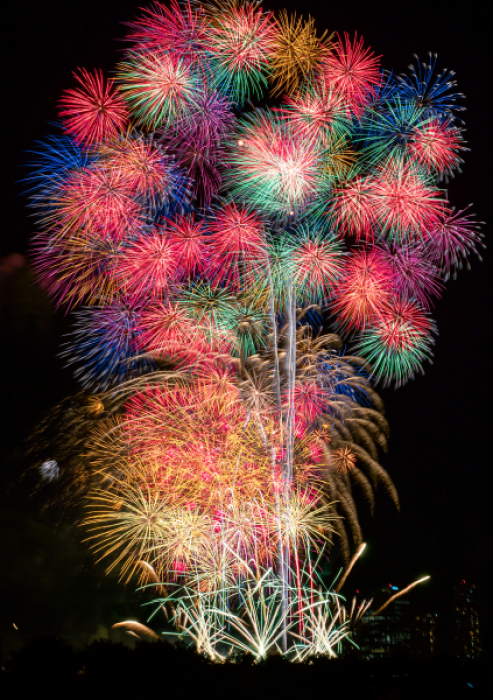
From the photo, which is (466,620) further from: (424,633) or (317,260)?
(317,260)

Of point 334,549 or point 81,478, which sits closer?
point 81,478

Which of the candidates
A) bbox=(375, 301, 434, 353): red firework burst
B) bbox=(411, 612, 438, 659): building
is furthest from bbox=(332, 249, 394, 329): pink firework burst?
bbox=(411, 612, 438, 659): building

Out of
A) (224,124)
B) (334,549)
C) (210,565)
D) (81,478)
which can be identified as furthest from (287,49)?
(334,549)

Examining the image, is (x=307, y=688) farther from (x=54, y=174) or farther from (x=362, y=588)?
(x=362, y=588)

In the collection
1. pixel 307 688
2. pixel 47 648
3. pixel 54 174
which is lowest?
pixel 47 648

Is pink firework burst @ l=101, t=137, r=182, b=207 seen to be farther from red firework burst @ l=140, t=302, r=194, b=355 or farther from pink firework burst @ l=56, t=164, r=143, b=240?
red firework burst @ l=140, t=302, r=194, b=355

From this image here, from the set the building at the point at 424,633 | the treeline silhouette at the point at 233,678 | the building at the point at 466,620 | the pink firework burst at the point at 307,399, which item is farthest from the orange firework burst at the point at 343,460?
the building at the point at 424,633
